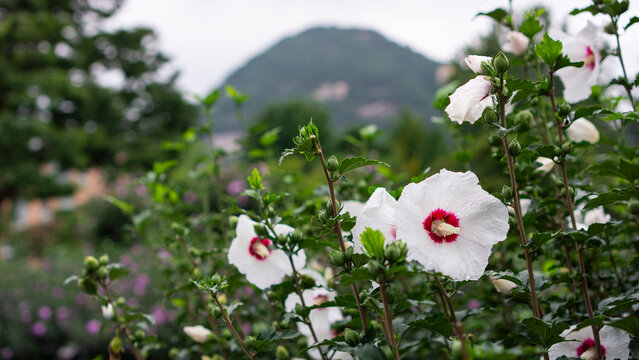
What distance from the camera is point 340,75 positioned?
167 ft

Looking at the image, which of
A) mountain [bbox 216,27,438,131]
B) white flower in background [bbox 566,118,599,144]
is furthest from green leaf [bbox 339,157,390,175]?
mountain [bbox 216,27,438,131]

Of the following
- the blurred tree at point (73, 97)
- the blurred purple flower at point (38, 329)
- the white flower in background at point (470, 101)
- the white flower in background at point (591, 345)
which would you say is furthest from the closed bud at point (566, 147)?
the blurred tree at point (73, 97)

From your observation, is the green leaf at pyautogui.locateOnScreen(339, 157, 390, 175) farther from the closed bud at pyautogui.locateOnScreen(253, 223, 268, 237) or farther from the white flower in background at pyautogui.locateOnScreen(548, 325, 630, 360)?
the white flower in background at pyautogui.locateOnScreen(548, 325, 630, 360)

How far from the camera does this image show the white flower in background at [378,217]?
0.66 m

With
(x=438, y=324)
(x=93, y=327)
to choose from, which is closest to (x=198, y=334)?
(x=438, y=324)


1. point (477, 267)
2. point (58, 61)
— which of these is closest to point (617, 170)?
point (477, 267)

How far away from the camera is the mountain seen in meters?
45.9

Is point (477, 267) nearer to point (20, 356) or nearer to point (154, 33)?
point (20, 356)

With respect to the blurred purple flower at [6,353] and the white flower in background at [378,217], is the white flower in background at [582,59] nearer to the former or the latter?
the white flower in background at [378,217]

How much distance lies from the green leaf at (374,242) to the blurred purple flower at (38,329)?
4128 millimetres

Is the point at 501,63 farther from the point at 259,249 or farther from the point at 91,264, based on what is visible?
the point at 91,264

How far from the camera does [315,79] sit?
51.2 meters

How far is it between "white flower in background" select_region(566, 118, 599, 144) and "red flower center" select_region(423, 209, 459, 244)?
1.61ft

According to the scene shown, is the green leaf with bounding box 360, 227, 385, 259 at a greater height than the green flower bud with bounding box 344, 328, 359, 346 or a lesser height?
greater
